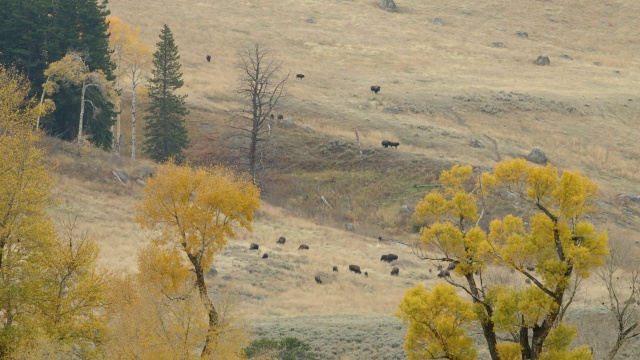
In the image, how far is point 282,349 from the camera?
101 feet

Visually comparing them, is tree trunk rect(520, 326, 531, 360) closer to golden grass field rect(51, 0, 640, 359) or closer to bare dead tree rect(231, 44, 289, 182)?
golden grass field rect(51, 0, 640, 359)

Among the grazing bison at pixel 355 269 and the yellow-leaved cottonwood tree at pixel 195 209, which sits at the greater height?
the yellow-leaved cottonwood tree at pixel 195 209

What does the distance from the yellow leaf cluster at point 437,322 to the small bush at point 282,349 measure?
8060 millimetres

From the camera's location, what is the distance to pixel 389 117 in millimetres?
80625

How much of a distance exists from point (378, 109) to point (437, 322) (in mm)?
61015

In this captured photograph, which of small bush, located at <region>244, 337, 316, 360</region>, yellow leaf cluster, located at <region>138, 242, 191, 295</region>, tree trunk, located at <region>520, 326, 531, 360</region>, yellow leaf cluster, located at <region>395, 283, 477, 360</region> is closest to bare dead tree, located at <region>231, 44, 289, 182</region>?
small bush, located at <region>244, 337, 316, 360</region>

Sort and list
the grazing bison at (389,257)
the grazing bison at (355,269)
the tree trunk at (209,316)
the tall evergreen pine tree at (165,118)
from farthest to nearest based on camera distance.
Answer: the tall evergreen pine tree at (165,118)
the grazing bison at (389,257)
the grazing bison at (355,269)
the tree trunk at (209,316)

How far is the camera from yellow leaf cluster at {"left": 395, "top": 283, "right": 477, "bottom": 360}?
23.1 metres

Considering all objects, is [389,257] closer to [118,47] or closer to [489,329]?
[489,329]

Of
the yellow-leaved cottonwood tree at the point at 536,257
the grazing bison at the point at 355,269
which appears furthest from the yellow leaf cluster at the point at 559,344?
the grazing bison at the point at 355,269

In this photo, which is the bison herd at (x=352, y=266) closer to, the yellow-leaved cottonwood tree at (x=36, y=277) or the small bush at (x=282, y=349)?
the small bush at (x=282, y=349)

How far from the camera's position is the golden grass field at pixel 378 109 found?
42125 millimetres

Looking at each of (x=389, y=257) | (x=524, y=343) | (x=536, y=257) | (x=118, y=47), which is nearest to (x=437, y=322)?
(x=524, y=343)

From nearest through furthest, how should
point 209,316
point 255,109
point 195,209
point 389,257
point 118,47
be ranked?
1. point 209,316
2. point 195,209
3. point 389,257
4. point 255,109
5. point 118,47
